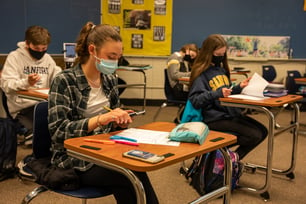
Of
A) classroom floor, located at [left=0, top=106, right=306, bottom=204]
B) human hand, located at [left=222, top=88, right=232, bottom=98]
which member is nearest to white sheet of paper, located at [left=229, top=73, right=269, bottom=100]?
human hand, located at [left=222, top=88, right=232, bottom=98]

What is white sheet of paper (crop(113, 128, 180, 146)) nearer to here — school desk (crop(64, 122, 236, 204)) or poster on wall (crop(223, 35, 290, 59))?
school desk (crop(64, 122, 236, 204))

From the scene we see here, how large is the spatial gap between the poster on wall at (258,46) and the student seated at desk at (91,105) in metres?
4.85

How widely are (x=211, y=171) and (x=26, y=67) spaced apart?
5.99 ft

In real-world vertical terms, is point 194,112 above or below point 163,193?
above

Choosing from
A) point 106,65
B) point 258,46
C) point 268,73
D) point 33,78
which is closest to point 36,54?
point 33,78

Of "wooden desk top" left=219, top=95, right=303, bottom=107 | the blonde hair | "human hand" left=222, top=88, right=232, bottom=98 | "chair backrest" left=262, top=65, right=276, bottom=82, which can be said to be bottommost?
"chair backrest" left=262, top=65, right=276, bottom=82

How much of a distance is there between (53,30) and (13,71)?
2519mm

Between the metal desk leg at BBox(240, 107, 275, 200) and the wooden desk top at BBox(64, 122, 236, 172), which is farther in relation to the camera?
the metal desk leg at BBox(240, 107, 275, 200)

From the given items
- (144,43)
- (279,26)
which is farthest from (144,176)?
(279,26)

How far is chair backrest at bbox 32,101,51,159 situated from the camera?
167 centimetres

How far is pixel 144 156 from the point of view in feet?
3.98

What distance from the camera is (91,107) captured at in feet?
5.74

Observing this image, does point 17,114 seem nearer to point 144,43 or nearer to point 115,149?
point 115,149

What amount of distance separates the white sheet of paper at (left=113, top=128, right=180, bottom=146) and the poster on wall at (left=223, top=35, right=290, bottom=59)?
16.6ft
